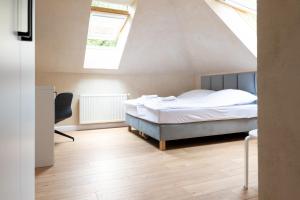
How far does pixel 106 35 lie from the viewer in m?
4.30

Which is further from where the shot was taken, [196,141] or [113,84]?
[113,84]

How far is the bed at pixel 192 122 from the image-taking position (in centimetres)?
291

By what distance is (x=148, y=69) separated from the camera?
4914mm

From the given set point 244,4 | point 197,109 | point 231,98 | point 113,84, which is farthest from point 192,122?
point 113,84

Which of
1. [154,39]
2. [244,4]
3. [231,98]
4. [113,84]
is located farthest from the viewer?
[113,84]

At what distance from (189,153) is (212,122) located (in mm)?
705

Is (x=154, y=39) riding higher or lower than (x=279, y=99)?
higher

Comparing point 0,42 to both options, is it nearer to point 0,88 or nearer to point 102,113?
point 0,88

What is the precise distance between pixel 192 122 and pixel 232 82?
6.19ft

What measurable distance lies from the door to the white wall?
107 centimetres

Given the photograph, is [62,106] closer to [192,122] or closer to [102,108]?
[102,108]

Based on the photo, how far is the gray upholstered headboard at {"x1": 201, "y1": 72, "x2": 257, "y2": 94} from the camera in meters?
4.05

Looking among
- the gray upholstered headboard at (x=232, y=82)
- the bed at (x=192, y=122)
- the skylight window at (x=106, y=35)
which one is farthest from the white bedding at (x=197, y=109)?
the skylight window at (x=106, y=35)

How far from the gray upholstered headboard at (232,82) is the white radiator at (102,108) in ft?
6.53
